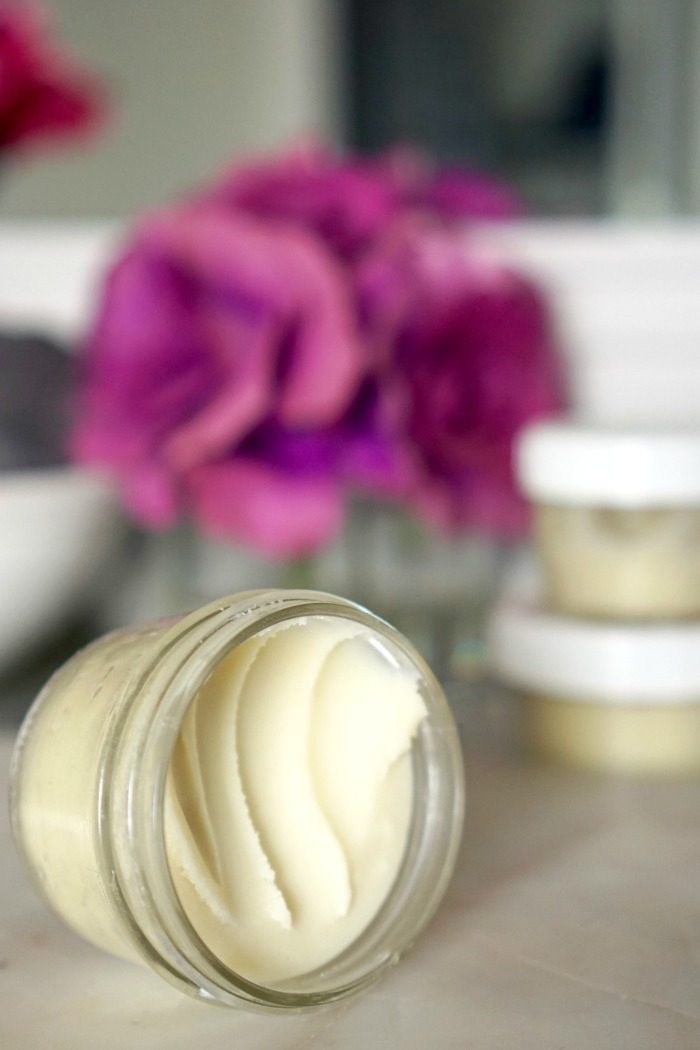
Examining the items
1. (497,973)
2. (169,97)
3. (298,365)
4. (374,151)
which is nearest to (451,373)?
(298,365)

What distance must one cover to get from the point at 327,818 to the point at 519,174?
92 centimetres

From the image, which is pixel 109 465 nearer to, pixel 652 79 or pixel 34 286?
pixel 34 286

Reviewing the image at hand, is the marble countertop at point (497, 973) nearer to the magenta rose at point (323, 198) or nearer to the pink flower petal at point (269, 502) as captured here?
the pink flower petal at point (269, 502)

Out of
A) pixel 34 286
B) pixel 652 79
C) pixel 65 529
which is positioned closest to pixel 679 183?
pixel 652 79

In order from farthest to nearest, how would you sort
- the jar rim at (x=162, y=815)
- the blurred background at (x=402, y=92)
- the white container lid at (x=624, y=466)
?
1. the blurred background at (x=402, y=92)
2. the white container lid at (x=624, y=466)
3. the jar rim at (x=162, y=815)

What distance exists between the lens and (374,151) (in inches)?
48.1

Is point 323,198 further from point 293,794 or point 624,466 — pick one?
point 293,794

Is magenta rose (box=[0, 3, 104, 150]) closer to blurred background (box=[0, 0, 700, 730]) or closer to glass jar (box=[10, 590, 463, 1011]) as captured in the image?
blurred background (box=[0, 0, 700, 730])

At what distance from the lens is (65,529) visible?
0.50 metres

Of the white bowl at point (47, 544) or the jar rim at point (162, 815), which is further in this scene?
the white bowl at point (47, 544)

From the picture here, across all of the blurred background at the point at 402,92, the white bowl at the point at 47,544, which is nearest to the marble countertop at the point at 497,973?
the white bowl at the point at 47,544

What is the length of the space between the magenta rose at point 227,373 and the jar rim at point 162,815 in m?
0.21

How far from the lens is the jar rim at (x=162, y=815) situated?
0.25 metres

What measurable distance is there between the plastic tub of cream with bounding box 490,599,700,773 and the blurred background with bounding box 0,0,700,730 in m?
0.09
